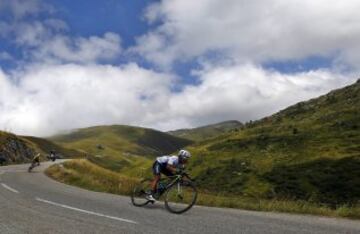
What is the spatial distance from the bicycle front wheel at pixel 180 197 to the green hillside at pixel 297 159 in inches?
1610

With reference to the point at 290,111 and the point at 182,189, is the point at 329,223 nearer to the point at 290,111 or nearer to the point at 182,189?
the point at 182,189

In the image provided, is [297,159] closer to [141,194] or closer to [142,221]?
[141,194]

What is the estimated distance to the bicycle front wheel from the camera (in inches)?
614

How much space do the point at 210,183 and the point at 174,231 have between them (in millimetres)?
67152

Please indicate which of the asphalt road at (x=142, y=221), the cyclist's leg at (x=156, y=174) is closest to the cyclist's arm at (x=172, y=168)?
the cyclist's leg at (x=156, y=174)

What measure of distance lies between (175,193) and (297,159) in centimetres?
6789

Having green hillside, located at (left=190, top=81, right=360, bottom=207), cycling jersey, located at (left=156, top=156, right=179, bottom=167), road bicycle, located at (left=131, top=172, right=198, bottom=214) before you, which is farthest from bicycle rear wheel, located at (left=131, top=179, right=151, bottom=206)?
green hillside, located at (left=190, top=81, right=360, bottom=207)

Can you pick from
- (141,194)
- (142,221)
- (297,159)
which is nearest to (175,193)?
(141,194)

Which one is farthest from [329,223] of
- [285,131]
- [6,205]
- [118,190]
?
[285,131]

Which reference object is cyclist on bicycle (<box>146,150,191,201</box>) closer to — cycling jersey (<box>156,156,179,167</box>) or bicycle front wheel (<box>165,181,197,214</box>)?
cycling jersey (<box>156,156,179,167</box>)

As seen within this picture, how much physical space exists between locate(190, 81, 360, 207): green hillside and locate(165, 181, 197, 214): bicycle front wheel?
40895 millimetres

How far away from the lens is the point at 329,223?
43.1ft

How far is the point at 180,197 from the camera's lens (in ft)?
52.7

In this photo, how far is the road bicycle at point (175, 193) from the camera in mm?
15719
